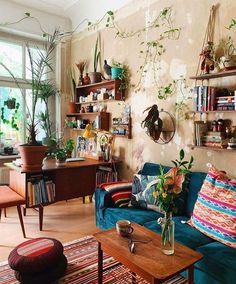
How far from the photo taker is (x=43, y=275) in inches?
76.9

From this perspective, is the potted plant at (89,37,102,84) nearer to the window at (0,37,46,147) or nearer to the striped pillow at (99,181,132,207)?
the window at (0,37,46,147)

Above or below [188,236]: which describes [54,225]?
below

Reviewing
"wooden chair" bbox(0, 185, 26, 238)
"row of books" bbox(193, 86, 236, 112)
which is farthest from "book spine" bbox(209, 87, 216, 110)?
"wooden chair" bbox(0, 185, 26, 238)

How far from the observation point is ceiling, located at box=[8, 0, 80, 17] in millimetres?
4070

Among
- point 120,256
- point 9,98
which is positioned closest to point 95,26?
point 9,98

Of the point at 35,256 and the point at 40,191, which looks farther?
the point at 40,191

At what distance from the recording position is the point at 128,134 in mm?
3477

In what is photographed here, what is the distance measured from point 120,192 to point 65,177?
0.87 metres

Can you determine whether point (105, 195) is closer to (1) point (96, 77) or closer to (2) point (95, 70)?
(1) point (96, 77)

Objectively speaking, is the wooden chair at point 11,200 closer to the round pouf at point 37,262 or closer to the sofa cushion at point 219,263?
the round pouf at point 37,262

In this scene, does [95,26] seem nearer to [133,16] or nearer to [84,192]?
[133,16]

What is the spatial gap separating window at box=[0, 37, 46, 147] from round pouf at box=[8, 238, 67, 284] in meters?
2.57

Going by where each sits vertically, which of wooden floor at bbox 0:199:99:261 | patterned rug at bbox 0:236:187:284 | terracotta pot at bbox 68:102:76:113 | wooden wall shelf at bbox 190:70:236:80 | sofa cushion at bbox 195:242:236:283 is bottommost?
patterned rug at bbox 0:236:187:284

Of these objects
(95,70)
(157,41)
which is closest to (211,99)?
(157,41)
